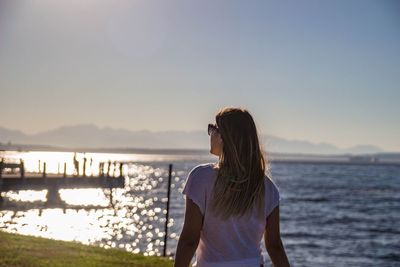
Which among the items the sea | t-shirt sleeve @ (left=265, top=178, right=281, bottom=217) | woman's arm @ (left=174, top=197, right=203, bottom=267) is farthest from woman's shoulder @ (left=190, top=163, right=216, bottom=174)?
the sea

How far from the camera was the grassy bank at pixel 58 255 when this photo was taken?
11.4m

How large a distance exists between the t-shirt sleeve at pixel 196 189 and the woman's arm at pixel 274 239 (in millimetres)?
445

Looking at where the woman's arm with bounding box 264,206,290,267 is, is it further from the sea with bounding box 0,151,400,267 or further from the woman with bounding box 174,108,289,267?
the sea with bounding box 0,151,400,267

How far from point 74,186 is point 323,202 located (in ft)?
107

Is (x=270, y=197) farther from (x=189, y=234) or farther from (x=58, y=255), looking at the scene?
(x=58, y=255)

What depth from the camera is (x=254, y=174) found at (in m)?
3.65

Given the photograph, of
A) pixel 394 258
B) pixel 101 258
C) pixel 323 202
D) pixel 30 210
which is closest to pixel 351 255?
pixel 394 258

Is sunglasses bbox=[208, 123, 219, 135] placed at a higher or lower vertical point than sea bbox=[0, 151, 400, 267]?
higher

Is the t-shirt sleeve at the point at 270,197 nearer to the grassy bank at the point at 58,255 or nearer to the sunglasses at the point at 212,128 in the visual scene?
the sunglasses at the point at 212,128

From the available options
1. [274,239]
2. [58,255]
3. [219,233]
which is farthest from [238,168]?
[58,255]

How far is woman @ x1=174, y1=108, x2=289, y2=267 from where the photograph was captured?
3584 millimetres

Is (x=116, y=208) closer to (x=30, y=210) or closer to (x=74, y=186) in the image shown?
(x=74, y=186)

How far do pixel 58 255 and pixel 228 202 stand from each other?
9.37 meters

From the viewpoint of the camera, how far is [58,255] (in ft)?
40.1
